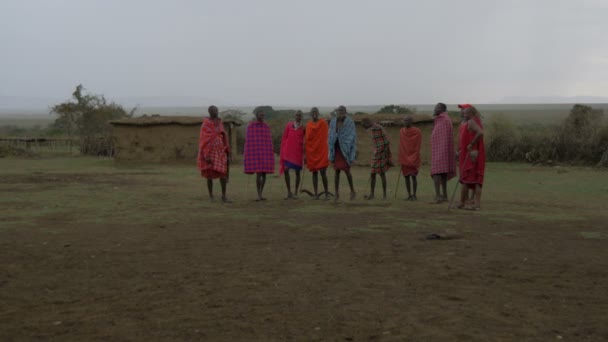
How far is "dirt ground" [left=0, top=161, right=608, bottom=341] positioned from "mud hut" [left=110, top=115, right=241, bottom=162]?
1244cm

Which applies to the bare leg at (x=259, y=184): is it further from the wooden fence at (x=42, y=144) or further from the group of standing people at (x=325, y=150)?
the wooden fence at (x=42, y=144)

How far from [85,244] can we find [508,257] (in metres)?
4.53

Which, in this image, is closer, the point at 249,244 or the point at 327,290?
the point at 327,290

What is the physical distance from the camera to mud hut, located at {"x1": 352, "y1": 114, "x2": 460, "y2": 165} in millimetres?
21062

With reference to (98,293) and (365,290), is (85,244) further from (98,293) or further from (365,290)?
(365,290)

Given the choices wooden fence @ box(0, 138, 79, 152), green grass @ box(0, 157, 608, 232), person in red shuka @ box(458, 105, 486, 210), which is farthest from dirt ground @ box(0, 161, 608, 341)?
wooden fence @ box(0, 138, 79, 152)

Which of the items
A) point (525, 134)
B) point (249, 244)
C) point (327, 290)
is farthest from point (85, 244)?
point (525, 134)

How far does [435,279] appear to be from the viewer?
5.83 meters

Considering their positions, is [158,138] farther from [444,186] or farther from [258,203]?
[444,186]

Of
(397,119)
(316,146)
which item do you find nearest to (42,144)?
(397,119)

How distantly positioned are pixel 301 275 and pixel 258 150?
21.3 feet

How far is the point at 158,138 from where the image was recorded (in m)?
23.0

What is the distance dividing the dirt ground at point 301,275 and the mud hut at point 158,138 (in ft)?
40.8

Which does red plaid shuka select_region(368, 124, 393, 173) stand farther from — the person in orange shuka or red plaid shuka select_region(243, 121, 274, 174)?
red plaid shuka select_region(243, 121, 274, 174)
